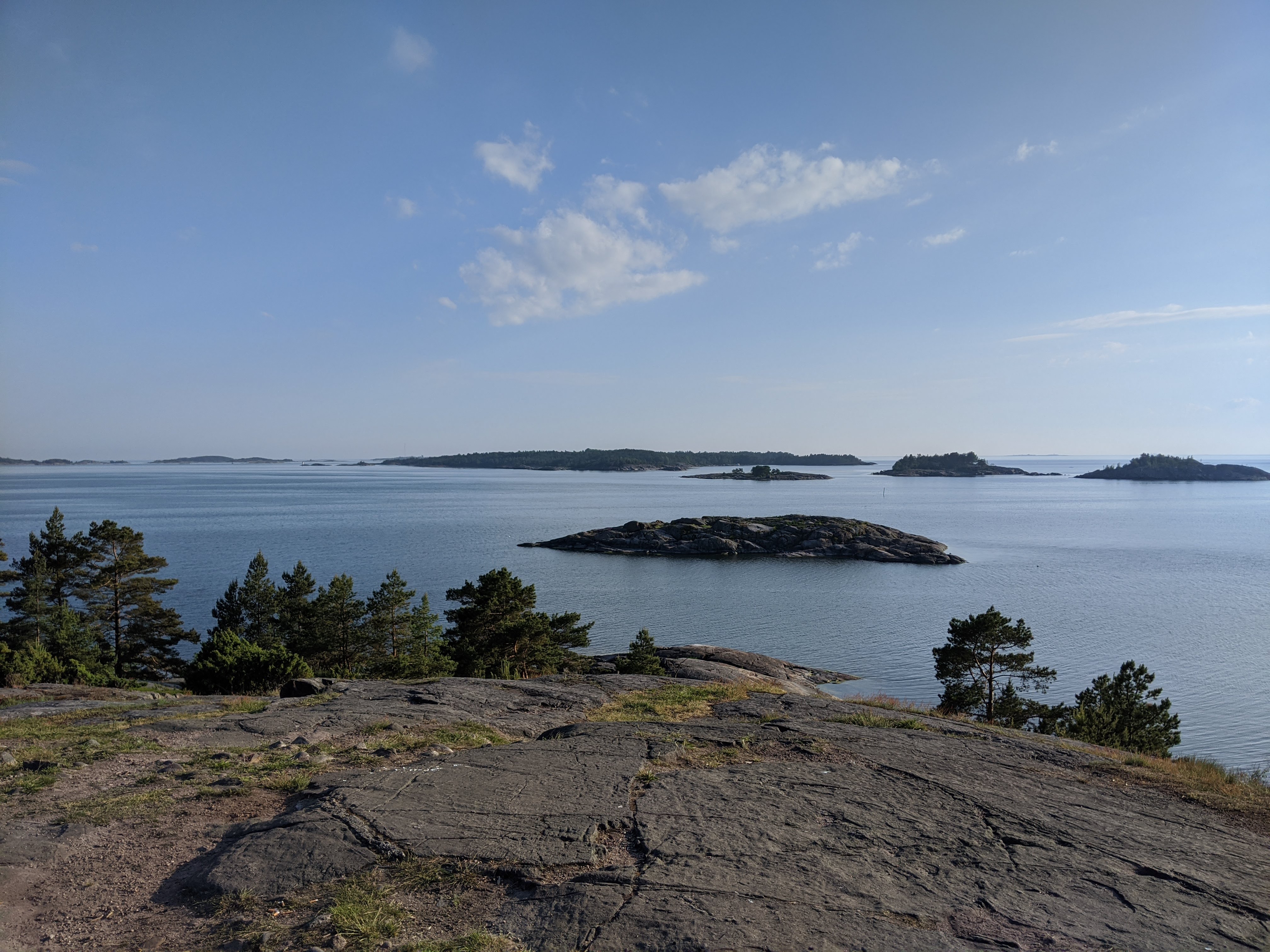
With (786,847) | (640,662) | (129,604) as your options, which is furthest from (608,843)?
(129,604)

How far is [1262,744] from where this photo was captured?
96.3 ft

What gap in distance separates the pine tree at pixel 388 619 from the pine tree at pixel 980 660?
29.8 metres

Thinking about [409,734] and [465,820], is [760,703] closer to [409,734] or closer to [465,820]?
[409,734]

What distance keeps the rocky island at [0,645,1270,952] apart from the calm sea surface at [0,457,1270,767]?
28.1 metres

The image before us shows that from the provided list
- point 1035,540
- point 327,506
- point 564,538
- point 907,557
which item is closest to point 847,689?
point 907,557

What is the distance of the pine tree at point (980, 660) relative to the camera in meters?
28.0

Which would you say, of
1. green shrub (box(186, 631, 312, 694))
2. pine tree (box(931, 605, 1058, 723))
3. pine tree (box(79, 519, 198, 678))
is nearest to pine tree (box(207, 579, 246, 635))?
pine tree (box(79, 519, 198, 678))

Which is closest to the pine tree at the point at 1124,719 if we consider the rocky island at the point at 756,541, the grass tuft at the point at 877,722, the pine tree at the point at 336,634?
the grass tuft at the point at 877,722

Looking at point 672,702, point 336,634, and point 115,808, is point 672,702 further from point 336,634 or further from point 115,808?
point 336,634

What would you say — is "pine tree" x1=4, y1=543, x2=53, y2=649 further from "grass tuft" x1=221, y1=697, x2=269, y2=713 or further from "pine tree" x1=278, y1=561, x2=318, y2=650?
"grass tuft" x1=221, y1=697, x2=269, y2=713

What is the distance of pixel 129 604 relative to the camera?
38875 millimetres

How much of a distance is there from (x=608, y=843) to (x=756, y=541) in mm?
91349

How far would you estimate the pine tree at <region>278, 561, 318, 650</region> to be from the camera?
38062 mm

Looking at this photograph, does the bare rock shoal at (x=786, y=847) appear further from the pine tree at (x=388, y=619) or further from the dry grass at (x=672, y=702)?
the pine tree at (x=388, y=619)
